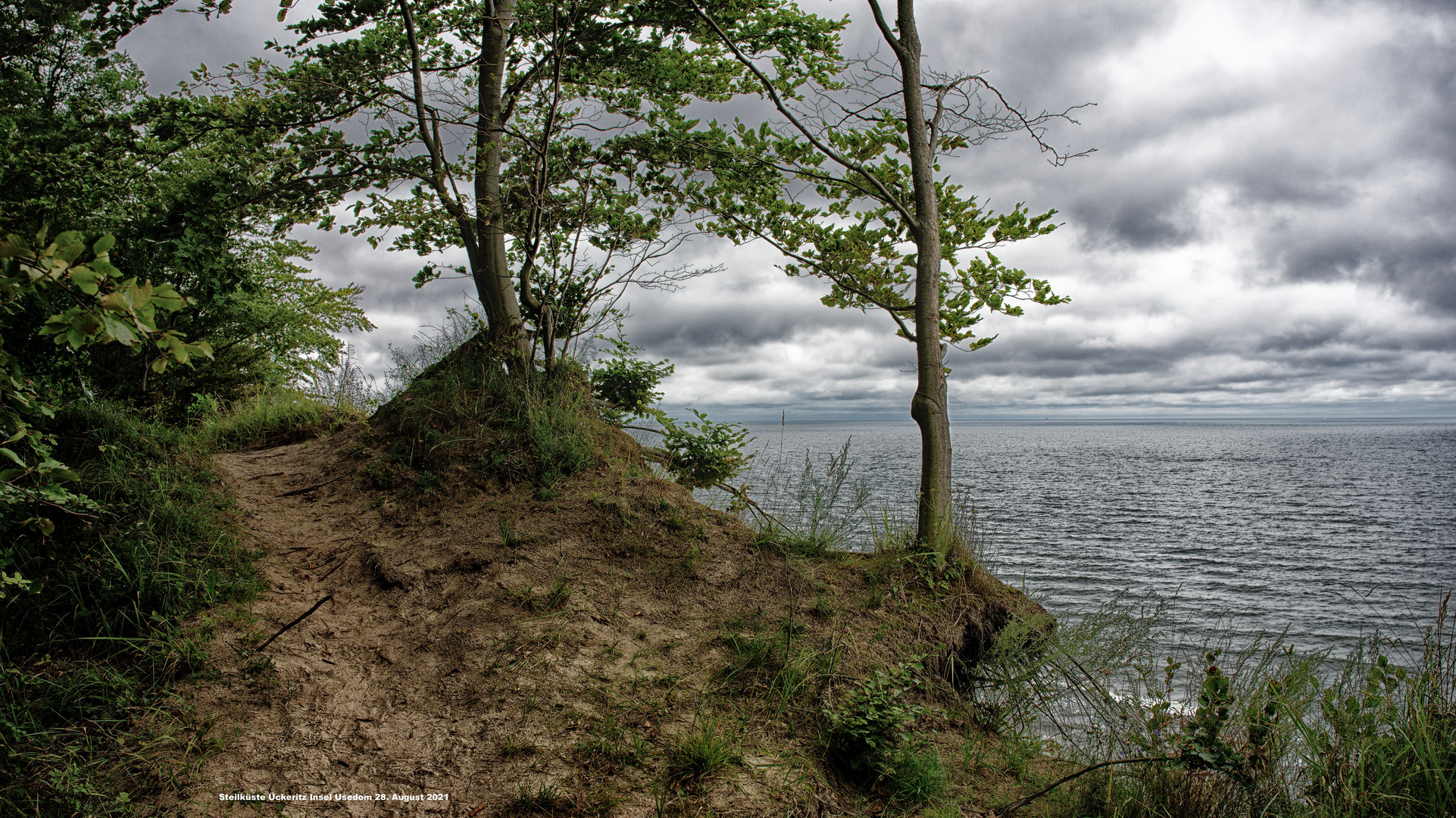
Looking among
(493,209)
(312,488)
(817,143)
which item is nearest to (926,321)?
(817,143)

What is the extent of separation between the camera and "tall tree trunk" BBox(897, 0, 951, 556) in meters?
5.95

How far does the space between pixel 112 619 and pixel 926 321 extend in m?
6.31

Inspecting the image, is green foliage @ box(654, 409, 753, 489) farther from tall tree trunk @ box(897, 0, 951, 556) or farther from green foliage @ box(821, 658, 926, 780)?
green foliage @ box(821, 658, 926, 780)

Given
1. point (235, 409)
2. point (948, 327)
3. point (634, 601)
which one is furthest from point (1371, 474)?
point (235, 409)

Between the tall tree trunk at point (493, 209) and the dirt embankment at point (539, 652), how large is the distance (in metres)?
2.18

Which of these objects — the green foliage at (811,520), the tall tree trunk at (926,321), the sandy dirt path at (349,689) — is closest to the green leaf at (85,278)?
the sandy dirt path at (349,689)

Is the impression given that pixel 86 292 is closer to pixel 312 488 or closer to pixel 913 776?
pixel 913 776

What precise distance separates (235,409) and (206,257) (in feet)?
10.4

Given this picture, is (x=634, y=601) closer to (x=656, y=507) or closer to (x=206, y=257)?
(x=656, y=507)

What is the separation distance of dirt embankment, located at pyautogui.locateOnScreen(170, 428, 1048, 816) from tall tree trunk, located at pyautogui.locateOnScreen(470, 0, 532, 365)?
85.8 inches

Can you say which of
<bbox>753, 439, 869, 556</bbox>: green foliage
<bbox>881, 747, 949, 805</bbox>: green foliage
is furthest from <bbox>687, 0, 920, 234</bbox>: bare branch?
<bbox>881, 747, 949, 805</bbox>: green foliage

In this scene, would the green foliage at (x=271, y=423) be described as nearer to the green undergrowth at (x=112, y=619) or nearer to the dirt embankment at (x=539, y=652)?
the dirt embankment at (x=539, y=652)

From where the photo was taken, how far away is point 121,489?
4586 millimetres

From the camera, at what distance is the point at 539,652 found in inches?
159
